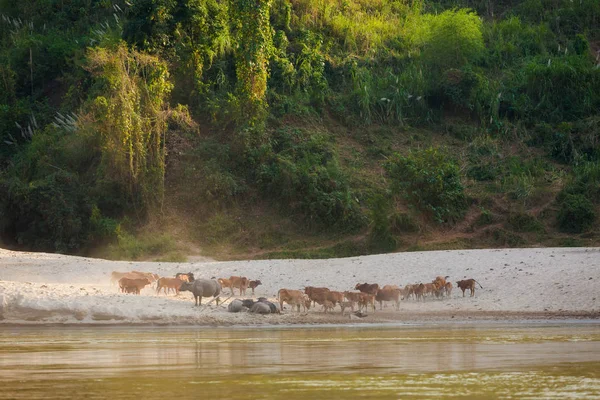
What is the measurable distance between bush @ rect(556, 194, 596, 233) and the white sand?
934 centimetres

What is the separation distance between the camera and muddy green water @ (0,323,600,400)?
9.75m

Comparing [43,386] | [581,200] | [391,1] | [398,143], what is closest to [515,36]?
[391,1]

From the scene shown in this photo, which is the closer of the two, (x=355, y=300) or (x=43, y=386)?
(x=43, y=386)

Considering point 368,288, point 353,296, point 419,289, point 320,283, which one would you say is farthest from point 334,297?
point 320,283

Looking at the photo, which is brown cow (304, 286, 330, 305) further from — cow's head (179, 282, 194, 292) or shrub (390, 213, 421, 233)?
shrub (390, 213, 421, 233)

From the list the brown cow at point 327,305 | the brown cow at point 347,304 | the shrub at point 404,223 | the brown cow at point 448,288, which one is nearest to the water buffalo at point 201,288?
the brown cow at point 327,305

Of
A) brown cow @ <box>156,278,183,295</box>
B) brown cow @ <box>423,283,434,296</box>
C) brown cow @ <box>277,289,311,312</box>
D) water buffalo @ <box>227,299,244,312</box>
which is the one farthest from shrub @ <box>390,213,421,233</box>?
water buffalo @ <box>227,299,244,312</box>

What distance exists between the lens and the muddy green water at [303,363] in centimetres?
975

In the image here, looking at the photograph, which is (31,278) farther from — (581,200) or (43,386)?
(581,200)

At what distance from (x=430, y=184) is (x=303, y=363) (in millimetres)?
23984

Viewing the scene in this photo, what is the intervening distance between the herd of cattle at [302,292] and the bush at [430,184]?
11778 millimetres

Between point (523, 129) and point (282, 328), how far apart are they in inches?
1037

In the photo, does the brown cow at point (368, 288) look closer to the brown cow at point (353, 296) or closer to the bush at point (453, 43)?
the brown cow at point (353, 296)

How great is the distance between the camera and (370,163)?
135 ft
